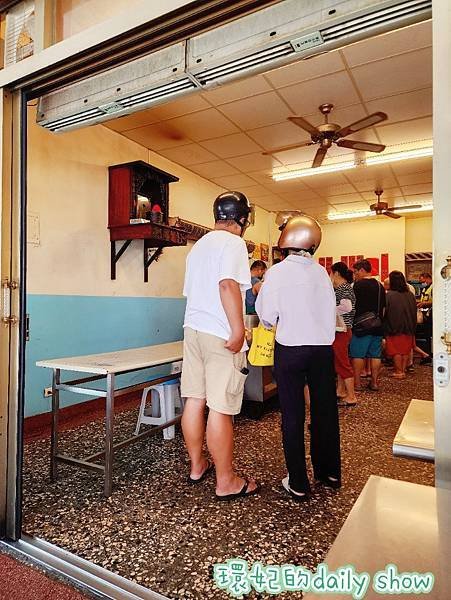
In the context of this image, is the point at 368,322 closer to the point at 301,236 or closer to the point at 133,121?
the point at 301,236

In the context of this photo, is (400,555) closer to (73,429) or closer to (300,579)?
(300,579)

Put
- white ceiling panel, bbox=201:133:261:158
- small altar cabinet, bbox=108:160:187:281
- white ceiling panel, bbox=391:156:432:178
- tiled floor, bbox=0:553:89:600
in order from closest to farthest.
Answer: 1. tiled floor, bbox=0:553:89:600
2. small altar cabinet, bbox=108:160:187:281
3. white ceiling panel, bbox=201:133:261:158
4. white ceiling panel, bbox=391:156:432:178

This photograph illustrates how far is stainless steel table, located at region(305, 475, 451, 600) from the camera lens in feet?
2.00

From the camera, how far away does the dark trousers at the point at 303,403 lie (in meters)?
2.20

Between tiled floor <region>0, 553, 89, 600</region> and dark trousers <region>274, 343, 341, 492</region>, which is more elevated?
dark trousers <region>274, 343, 341, 492</region>

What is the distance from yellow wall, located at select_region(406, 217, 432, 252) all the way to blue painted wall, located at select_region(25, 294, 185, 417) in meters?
6.05

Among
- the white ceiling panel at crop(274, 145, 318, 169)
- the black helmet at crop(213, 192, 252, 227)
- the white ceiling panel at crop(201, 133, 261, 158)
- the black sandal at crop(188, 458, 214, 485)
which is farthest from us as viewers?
the white ceiling panel at crop(274, 145, 318, 169)

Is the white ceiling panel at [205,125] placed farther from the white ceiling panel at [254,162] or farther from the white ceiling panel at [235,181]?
the white ceiling panel at [235,181]

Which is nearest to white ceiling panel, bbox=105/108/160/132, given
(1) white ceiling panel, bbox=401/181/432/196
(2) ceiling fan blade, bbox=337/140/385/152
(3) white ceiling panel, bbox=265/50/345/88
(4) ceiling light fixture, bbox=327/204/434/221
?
(3) white ceiling panel, bbox=265/50/345/88

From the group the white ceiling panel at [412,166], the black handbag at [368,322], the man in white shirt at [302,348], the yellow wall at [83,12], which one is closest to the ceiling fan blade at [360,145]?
the white ceiling panel at [412,166]

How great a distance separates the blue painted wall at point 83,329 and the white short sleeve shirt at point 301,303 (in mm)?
2096

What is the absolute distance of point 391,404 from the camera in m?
4.24

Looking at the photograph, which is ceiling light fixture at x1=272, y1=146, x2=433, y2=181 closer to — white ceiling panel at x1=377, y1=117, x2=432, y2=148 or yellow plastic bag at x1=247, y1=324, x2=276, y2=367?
white ceiling panel at x1=377, y1=117, x2=432, y2=148

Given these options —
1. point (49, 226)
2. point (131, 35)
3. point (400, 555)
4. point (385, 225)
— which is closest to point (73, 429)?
point (49, 226)
